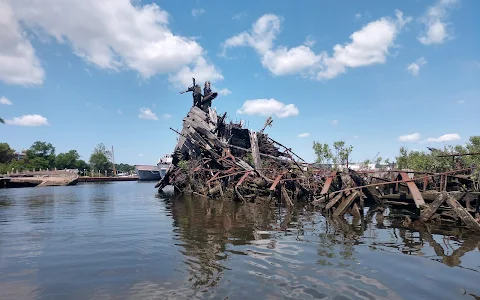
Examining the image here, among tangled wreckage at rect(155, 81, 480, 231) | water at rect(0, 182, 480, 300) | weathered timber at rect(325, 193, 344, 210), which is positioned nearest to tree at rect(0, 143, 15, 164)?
tangled wreckage at rect(155, 81, 480, 231)

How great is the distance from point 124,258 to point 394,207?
11.8m

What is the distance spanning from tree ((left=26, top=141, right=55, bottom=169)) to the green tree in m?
1.69

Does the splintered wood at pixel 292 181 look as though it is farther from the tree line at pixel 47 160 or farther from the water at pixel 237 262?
the tree line at pixel 47 160

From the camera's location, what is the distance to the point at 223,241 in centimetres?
834

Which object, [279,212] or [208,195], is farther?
[208,195]

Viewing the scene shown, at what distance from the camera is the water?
496 cm

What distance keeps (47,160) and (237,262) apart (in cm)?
9298

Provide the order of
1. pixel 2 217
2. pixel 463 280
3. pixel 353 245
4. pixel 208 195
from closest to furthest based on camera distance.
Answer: pixel 463 280
pixel 353 245
pixel 2 217
pixel 208 195

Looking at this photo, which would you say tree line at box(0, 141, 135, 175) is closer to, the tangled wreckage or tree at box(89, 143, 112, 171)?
tree at box(89, 143, 112, 171)

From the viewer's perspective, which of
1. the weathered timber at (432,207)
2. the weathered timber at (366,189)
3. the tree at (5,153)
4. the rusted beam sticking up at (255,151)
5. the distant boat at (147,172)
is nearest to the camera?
the weathered timber at (432,207)

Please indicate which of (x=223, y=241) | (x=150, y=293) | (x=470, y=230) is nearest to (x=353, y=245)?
(x=223, y=241)

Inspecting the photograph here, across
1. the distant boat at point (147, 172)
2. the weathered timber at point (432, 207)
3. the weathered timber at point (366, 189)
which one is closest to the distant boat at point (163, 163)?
the distant boat at point (147, 172)

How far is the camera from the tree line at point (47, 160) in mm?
71188

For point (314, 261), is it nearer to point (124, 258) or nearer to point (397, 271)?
point (397, 271)
